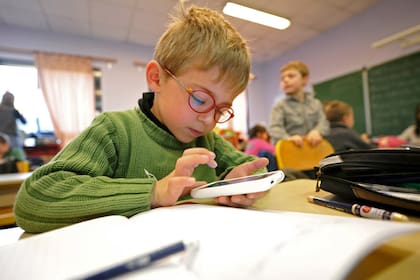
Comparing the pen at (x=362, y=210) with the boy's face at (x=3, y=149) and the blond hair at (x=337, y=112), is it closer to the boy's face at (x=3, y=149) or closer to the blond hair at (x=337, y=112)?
the blond hair at (x=337, y=112)

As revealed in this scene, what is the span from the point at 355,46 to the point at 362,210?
11.0 ft

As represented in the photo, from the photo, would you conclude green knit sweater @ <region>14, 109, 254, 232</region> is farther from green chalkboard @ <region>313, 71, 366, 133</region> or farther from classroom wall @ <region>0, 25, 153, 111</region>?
green chalkboard @ <region>313, 71, 366, 133</region>

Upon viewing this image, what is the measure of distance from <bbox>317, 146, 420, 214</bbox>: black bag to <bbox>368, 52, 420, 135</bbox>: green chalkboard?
2915mm

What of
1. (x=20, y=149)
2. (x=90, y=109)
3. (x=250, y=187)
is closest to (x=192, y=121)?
(x=250, y=187)

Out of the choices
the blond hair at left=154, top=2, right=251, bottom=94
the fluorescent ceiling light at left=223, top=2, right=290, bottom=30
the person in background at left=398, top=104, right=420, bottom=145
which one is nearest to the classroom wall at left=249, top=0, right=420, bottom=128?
the person in background at left=398, top=104, right=420, bottom=145

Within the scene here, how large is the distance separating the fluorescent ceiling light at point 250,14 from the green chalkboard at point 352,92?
2.59 m

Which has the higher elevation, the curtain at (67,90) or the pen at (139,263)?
the curtain at (67,90)

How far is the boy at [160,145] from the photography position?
32 centimetres

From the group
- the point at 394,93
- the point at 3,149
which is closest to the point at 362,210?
the point at 3,149

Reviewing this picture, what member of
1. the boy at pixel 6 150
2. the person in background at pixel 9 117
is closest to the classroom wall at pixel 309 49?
the person in background at pixel 9 117

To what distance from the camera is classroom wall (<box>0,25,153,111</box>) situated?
299 centimetres

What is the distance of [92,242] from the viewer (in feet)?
0.73

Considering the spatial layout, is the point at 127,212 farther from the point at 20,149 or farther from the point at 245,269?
the point at 20,149

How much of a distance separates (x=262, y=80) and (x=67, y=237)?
428 cm
